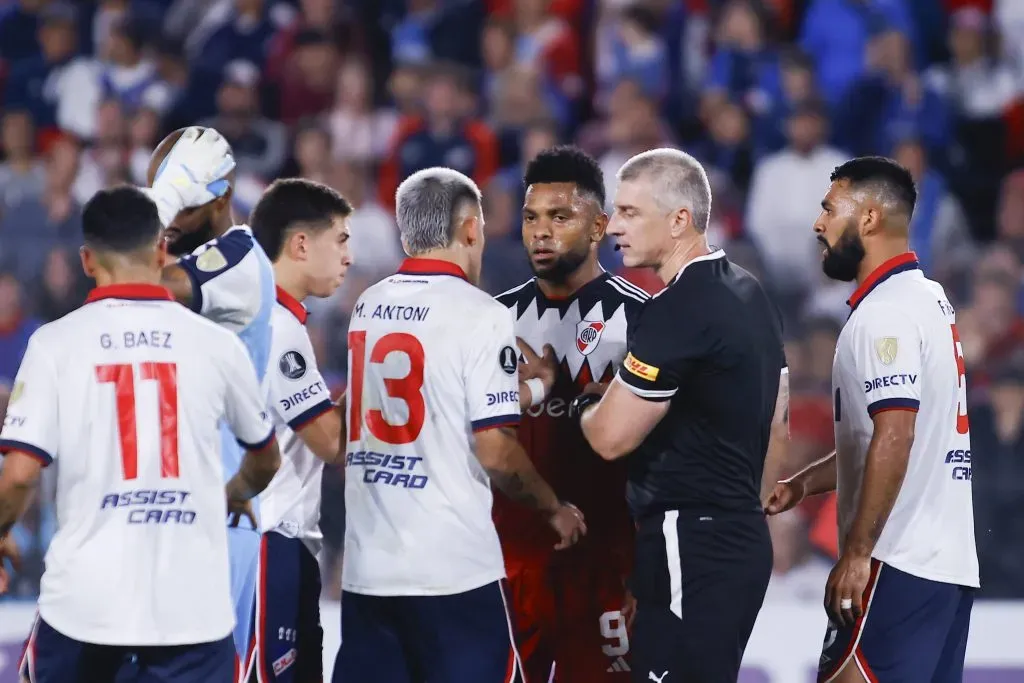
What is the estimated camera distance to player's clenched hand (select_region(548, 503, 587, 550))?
5297 mm

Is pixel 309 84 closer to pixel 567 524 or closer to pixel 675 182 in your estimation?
pixel 675 182

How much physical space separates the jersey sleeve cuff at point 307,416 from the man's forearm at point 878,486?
1923mm

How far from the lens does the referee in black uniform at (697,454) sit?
489 centimetres

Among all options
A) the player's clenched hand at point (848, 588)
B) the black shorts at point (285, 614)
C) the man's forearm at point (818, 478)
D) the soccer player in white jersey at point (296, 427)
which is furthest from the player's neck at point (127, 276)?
the man's forearm at point (818, 478)

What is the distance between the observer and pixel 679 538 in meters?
4.94

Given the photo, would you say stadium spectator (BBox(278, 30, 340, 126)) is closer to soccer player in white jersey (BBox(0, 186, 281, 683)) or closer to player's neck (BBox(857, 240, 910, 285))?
player's neck (BBox(857, 240, 910, 285))

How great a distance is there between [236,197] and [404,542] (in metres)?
6.50

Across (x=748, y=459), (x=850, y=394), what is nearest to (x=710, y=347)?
(x=748, y=459)

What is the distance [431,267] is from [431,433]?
59 cm

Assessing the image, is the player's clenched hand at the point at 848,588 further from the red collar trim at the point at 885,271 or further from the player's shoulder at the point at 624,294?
the player's shoulder at the point at 624,294

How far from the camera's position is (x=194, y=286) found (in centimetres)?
499

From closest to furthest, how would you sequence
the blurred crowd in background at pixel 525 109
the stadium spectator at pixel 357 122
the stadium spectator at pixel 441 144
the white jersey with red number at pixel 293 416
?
1. the white jersey with red number at pixel 293 416
2. the blurred crowd in background at pixel 525 109
3. the stadium spectator at pixel 441 144
4. the stadium spectator at pixel 357 122

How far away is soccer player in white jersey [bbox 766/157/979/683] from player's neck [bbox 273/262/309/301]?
1942mm

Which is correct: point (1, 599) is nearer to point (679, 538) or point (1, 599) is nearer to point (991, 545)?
point (679, 538)
